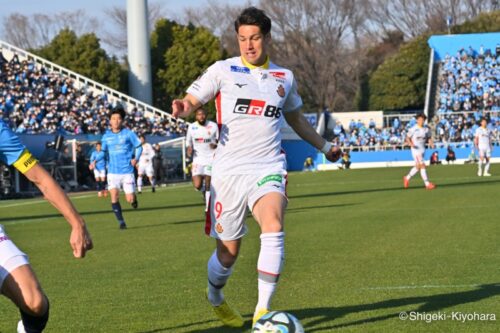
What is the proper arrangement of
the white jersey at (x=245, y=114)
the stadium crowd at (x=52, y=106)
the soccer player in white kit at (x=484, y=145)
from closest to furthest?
the white jersey at (x=245, y=114), the soccer player in white kit at (x=484, y=145), the stadium crowd at (x=52, y=106)

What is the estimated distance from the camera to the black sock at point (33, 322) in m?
5.50

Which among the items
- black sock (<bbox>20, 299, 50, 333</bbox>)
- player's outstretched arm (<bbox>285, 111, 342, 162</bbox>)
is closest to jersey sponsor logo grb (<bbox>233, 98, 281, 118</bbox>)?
player's outstretched arm (<bbox>285, 111, 342, 162</bbox>)

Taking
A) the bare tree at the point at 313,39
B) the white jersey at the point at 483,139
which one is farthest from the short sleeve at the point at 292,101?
the bare tree at the point at 313,39

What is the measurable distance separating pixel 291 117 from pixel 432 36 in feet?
241

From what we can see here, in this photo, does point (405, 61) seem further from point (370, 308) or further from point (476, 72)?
point (370, 308)

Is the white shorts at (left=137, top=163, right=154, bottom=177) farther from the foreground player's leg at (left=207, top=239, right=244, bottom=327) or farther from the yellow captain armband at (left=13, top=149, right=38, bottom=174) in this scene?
the yellow captain armband at (left=13, top=149, right=38, bottom=174)

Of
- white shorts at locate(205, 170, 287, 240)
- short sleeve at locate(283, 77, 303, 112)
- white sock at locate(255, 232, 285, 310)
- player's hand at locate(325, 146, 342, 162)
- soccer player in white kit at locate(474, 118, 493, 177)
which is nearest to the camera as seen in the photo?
white sock at locate(255, 232, 285, 310)

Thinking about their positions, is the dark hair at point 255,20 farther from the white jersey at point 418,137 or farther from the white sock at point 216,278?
the white jersey at point 418,137

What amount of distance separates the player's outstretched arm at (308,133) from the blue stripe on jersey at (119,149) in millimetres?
11618

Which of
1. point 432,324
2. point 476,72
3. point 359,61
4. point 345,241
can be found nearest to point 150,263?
point 345,241

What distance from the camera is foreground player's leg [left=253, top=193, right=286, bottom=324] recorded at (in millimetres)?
7004

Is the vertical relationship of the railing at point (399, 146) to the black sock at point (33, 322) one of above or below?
below

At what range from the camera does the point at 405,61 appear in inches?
3278

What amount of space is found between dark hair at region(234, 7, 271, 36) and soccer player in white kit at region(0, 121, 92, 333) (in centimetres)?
252
